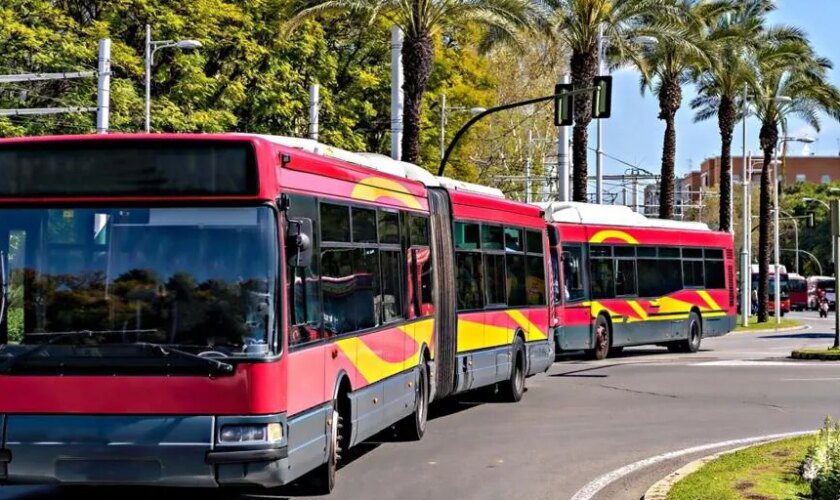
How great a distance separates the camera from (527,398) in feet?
72.7

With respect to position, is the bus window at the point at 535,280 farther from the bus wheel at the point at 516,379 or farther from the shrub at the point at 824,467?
the shrub at the point at 824,467

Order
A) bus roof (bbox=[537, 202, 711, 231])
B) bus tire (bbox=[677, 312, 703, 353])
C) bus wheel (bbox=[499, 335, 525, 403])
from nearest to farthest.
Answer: bus wheel (bbox=[499, 335, 525, 403]) → bus roof (bbox=[537, 202, 711, 231]) → bus tire (bbox=[677, 312, 703, 353])

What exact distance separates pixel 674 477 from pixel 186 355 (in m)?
5.14

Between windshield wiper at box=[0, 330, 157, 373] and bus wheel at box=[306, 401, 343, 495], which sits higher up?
windshield wiper at box=[0, 330, 157, 373]

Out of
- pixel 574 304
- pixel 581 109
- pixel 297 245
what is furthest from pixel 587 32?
pixel 297 245

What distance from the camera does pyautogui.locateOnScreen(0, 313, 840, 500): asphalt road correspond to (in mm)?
12906

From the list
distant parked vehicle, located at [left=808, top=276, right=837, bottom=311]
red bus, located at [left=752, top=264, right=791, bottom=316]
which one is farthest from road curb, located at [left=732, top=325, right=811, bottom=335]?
distant parked vehicle, located at [left=808, top=276, right=837, bottom=311]

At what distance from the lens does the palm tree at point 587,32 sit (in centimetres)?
4288

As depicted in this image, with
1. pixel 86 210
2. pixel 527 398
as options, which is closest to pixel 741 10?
pixel 527 398

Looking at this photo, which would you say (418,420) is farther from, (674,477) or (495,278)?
(495,278)

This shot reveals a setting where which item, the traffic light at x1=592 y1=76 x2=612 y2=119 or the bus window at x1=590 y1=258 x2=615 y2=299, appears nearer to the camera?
the bus window at x1=590 y1=258 x2=615 y2=299

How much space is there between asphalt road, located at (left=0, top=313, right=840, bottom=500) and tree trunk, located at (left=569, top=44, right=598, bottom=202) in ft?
47.6

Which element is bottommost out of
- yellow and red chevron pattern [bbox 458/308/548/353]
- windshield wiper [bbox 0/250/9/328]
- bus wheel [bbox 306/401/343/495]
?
bus wheel [bbox 306/401/343/495]

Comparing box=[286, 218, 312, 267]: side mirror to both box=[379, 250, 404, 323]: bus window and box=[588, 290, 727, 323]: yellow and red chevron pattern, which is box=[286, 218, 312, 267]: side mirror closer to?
box=[379, 250, 404, 323]: bus window
